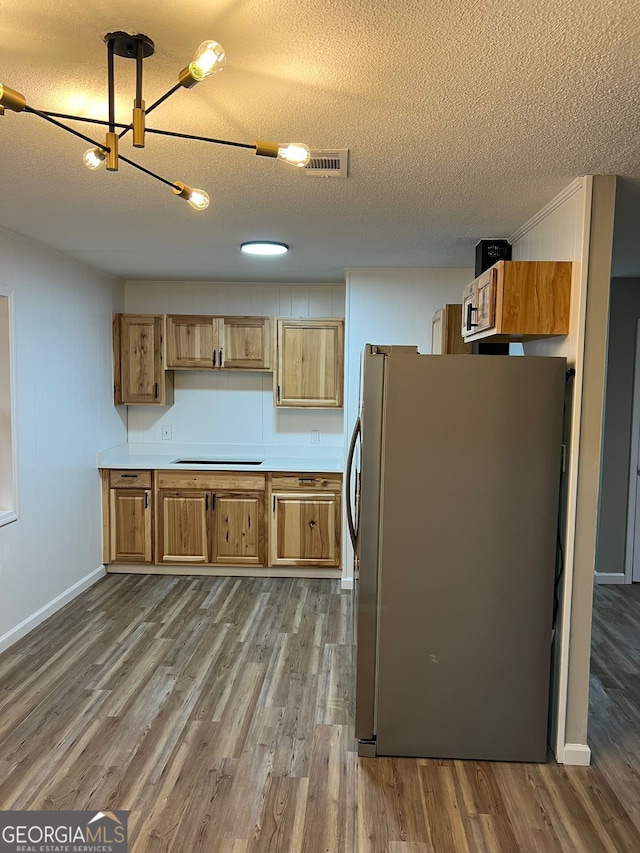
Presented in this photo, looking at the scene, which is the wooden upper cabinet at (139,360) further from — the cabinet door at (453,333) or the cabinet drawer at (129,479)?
the cabinet door at (453,333)

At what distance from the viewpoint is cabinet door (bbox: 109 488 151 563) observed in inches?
187

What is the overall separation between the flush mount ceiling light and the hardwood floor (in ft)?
7.85

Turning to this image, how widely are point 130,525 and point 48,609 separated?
985 millimetres

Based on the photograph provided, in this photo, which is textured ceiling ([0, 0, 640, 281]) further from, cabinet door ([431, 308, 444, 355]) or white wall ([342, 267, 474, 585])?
white wall ([342, 267, 474, 585])

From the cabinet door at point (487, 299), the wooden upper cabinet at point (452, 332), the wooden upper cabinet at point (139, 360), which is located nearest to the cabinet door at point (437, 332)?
the wooden upper cabinet at point (452, 332)

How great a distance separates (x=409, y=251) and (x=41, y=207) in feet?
7.01

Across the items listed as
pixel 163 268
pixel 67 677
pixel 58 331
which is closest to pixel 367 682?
Result: pixel 67 677

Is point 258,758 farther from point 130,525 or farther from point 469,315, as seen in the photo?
point 130,525

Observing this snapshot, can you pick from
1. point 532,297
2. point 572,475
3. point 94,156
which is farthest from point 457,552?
point 94,156

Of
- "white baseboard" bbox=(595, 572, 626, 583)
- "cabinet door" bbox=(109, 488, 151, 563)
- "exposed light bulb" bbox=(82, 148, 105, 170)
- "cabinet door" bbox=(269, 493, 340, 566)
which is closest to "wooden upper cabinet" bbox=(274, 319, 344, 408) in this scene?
"cabinet door" bbox=(269, 493, 340, 566)

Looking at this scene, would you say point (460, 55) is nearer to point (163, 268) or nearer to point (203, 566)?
point (163, 268)

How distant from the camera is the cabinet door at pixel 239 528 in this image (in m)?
4.71

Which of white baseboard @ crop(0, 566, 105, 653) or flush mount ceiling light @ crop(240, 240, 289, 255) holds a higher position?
flush mount ceiling light @ crop(240, 240, 289, 255)

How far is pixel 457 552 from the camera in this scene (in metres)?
2.49
